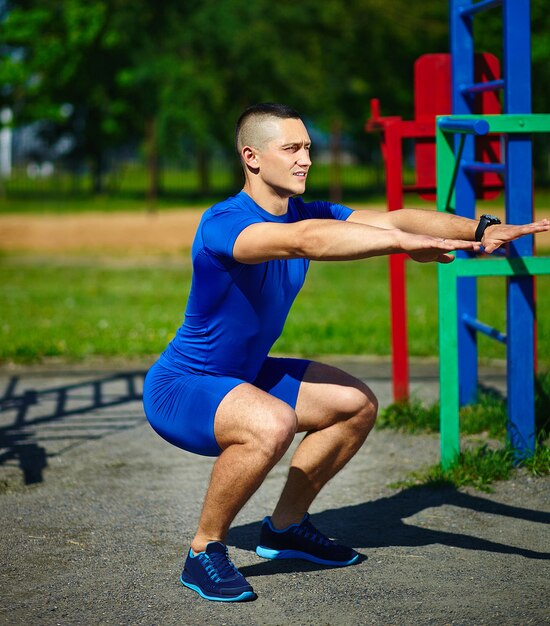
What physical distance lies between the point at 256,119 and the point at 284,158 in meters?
0.18

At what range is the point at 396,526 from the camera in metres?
4.21

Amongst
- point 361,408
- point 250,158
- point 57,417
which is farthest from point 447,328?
point 57,417

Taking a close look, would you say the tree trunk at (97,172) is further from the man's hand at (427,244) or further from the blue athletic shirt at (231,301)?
the man's hand at (427,244)

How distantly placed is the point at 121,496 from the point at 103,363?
3.38 meters

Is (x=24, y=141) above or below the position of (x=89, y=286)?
above

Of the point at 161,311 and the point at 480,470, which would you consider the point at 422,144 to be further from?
the point at 161,311

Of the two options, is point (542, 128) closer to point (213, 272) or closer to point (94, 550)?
point (213, 272)

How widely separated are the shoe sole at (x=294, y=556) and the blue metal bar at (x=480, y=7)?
111 inches

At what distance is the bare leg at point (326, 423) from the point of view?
143 inches

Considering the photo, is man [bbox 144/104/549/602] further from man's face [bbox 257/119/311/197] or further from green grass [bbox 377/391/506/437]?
green grass [bbox 377/391/506/437]

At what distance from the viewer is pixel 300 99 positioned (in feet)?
100

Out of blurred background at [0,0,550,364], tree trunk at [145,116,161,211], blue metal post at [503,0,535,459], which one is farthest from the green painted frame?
tree trunk at [145,116,161,211]

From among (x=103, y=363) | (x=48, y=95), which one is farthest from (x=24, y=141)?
(x=103, y=363)

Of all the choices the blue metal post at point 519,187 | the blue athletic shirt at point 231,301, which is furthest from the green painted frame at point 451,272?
the blue athletic shirt at point 231,301
